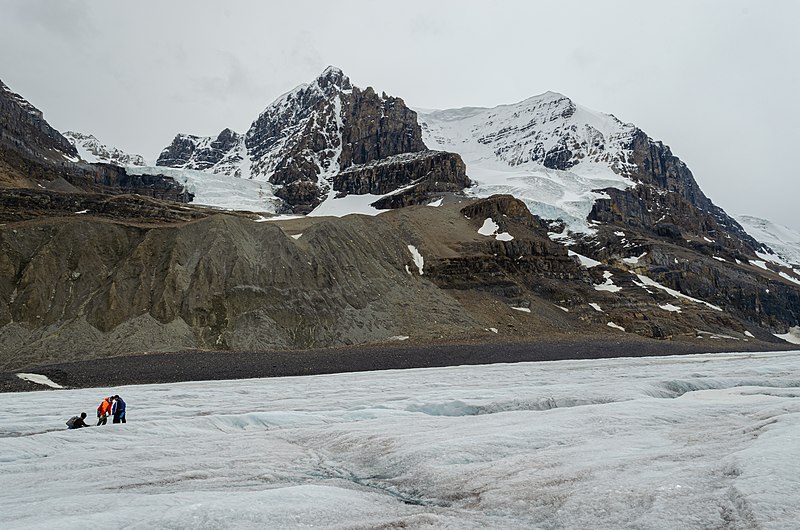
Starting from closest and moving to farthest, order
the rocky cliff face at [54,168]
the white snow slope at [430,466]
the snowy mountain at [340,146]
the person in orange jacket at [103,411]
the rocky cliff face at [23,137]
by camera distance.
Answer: the white snow slope at [430,466] < the person in orange jacket at [103,411] < the rocky cliff face at [54,168] < the rocky cliff face at [23,137] < the snowy mountain at [340,146]

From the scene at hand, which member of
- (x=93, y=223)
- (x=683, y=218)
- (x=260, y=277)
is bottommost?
(x=260, y=277)

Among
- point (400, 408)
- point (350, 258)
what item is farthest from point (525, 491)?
point (350, 258)

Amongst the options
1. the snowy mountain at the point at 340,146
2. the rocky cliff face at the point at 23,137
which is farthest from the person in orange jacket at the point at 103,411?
the snowy mountain at the point at 340,146

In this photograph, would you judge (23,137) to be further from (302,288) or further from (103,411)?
(103,411)

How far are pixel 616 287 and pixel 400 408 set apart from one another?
2784 inches

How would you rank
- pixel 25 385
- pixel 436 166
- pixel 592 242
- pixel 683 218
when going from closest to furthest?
pixel 25 385 → pixel 592 242 → pixel 436 166 → pixel 683 218

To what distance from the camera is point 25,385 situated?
108 ft

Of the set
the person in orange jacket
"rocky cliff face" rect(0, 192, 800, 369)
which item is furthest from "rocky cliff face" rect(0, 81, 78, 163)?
the person in orange jacket

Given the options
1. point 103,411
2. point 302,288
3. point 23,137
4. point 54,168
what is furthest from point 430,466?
point 23,137

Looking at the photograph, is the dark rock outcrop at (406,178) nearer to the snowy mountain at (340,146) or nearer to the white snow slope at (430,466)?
the snowy mountain at (340,146)

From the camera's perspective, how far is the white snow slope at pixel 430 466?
7.05 meters

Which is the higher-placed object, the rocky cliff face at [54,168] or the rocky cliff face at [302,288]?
the rocky cliff face at [54,168]

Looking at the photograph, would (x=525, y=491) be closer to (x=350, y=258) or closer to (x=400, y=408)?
(x=400, y=408)

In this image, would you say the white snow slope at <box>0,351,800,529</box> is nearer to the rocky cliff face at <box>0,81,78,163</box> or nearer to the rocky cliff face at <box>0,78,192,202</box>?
the rocky cliff face at <box>0,78,192,202</box>
